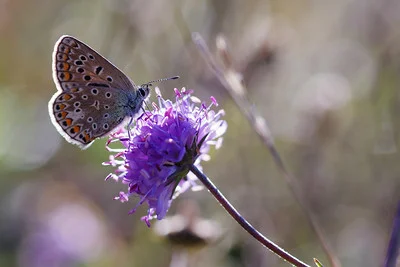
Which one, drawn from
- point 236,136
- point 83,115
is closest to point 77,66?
point 83,115

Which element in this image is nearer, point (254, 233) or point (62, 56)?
point (254, 233)

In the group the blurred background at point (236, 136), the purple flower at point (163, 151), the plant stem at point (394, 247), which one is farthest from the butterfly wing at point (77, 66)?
the plant stem at point (394, 247)

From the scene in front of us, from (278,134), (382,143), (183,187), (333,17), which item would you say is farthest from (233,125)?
(183,187)

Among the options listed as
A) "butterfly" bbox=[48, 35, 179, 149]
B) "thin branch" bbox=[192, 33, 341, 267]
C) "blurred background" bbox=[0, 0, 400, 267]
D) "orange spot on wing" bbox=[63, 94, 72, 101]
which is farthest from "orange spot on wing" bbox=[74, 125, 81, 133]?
"blurred background" bbox=[0, 0, 400, 267]

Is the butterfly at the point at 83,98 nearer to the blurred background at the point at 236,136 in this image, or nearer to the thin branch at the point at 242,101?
the thin branch at the point at 242,101

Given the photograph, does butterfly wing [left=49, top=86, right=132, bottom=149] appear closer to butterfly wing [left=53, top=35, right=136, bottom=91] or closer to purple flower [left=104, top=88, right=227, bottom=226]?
butterfly wing [left=53, top=35, right=136, bottom=91]

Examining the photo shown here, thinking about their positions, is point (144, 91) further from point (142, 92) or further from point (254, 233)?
point (254, 233)
